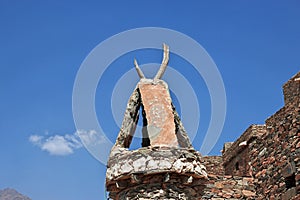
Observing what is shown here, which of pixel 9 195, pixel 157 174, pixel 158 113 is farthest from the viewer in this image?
pixel 9 195

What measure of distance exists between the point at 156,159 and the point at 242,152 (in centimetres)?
1035

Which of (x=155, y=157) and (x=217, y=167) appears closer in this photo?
(x=155, y=157)

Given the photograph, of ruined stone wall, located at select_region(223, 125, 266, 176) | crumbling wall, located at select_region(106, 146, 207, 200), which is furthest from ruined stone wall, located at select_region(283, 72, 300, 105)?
crumbling wall, located at select_region(106, 146, 207, 200)

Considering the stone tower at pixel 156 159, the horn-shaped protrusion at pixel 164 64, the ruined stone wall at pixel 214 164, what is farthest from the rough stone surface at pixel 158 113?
the ruined stone wall at pixel 214 164

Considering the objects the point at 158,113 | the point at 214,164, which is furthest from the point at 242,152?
the point at 158,113

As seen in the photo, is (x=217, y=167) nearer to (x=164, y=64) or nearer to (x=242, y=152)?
(x=242, y=152)

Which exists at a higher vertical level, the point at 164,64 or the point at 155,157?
the point at 164,64

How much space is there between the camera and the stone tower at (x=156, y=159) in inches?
153

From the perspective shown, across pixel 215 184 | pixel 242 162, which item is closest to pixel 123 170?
pixel 215 184

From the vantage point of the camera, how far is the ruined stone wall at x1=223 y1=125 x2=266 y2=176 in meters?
13.3

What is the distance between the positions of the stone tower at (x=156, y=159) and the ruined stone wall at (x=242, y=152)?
8852 millimetres

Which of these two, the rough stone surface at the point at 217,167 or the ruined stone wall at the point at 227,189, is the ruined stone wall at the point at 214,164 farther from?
the ruined stone wall at the point at 227,189

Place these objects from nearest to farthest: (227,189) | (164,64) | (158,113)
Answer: (158,113)
(164,64)
(227,189)

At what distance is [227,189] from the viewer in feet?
31.7
